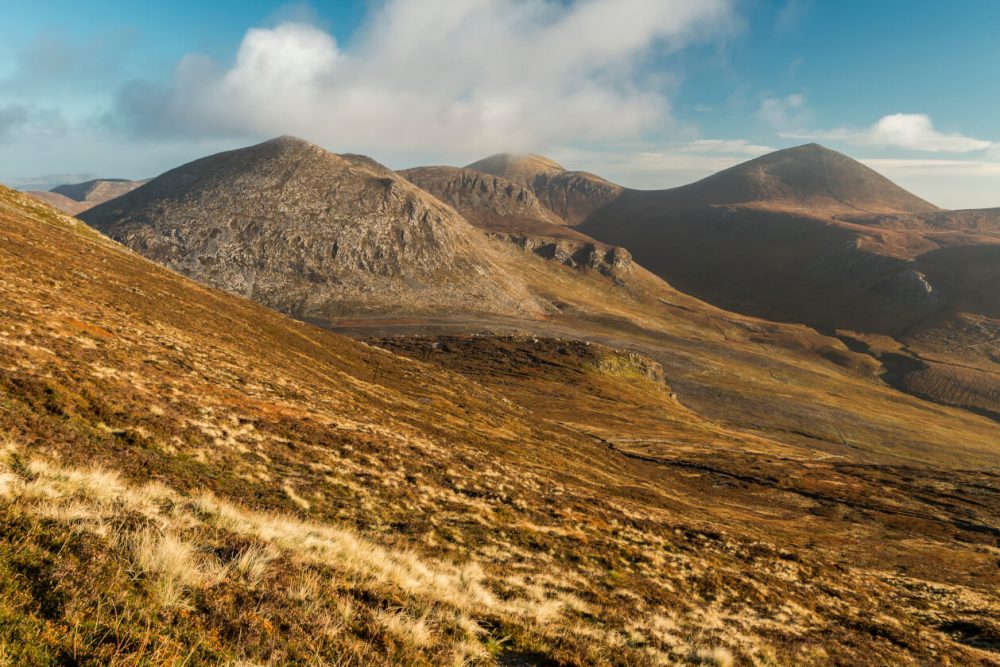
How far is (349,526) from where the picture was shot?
16531 mm

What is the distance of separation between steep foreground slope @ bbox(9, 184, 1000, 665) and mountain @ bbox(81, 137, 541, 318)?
10460 centimetres

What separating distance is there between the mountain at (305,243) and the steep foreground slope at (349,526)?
343ft

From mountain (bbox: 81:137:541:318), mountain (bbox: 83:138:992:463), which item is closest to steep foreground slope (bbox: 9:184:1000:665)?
mountain (bbox: 83:138:992:463)

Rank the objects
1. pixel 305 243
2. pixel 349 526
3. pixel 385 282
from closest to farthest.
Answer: pixel 349 526, pixel 385 282, pixel 305 243

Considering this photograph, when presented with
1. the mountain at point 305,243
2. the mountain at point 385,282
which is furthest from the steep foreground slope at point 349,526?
the mountain at point 305,243

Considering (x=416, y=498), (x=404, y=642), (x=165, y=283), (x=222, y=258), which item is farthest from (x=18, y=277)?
(x=222, y=258)

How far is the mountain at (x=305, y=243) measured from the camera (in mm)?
157750

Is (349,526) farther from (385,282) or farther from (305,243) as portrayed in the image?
(305,243)

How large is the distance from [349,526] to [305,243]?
564 feet

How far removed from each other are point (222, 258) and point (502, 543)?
170490 millimetres

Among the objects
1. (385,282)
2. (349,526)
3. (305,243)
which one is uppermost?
(305,243)

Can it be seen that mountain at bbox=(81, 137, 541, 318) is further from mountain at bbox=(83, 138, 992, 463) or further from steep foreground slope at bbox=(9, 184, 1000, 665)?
steep foreground slope at bbox=(9, 184, 1000, 665)

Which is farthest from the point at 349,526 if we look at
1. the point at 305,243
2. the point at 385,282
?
the point at 305,243

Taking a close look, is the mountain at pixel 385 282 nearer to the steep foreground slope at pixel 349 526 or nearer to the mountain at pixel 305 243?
the mountain at pixel 305 243
